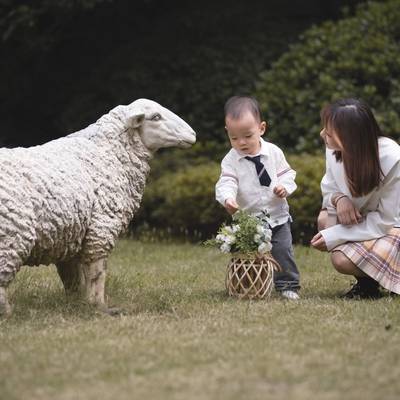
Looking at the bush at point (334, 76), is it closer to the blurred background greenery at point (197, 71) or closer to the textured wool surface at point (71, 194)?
the blurred background greenery at point (197, 71)

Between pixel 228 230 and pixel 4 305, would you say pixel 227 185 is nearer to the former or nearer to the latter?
pixel 228 230

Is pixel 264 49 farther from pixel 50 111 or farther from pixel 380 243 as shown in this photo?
pixel 380 243

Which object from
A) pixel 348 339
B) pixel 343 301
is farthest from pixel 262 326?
pixel 343 301

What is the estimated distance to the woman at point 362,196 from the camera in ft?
17.5

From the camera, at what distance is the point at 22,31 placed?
1052 cm

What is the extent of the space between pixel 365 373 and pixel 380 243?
198cm

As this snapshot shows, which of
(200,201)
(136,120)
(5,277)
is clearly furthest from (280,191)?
(200,201)

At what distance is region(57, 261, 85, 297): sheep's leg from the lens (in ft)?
18.1

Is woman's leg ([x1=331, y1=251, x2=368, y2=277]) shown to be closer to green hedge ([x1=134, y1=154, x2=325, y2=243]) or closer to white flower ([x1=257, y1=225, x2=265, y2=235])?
white flower ([x1=257, y1=225, x2=265, y2=235])

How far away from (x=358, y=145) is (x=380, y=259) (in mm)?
750

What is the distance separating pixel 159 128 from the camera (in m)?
5.46

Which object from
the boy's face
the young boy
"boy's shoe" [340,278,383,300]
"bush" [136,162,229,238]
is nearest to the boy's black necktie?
the young boy

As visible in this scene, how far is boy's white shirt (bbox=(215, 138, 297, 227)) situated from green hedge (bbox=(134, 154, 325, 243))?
262cm

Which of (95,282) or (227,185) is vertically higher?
(227,185)
